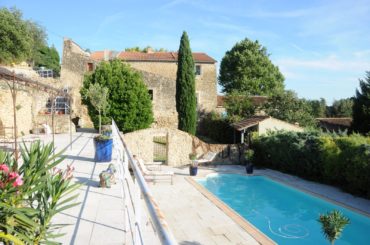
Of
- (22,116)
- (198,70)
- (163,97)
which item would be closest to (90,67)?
(163,97)

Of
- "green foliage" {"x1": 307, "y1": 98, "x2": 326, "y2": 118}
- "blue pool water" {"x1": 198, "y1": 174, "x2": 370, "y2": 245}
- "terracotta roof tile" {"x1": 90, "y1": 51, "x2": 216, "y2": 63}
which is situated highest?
"terracotta roof tile" {"x1": 90, "y1": 51, "x2": 216, "y2": 63}

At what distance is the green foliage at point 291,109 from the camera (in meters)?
26.7

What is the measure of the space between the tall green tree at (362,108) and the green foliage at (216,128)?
8699mm

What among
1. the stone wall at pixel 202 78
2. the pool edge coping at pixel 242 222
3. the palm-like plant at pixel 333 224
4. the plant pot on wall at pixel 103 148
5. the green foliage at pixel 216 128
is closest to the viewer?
the palm-like plant at pixel 333 224

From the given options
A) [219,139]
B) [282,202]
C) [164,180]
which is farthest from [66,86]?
[282,202]

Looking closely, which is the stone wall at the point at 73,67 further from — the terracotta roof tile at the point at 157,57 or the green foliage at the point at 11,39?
the green foliage at the point at 11,39

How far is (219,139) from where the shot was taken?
95.6 feet

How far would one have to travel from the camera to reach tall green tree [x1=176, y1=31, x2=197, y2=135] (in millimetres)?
28688

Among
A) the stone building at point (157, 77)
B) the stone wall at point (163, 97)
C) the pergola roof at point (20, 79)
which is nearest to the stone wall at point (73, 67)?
the stone building at point (157, 77)

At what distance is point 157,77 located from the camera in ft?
105

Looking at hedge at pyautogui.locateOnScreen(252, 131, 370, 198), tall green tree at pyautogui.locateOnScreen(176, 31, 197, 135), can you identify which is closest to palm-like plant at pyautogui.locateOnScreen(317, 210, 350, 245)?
hedge at pyautogui.locateOnScreen(252, 131, 370, 198)

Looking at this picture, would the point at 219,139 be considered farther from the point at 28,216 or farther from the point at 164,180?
Result: the point at 28,216

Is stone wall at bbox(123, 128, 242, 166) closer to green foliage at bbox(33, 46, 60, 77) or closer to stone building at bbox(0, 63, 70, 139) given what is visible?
stone building at bbox(0, 63, 70, 139)

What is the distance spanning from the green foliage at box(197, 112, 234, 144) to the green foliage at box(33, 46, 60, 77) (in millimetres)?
25764
